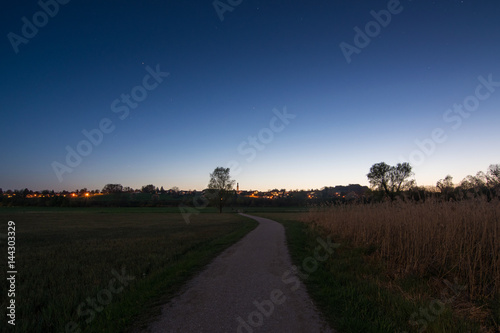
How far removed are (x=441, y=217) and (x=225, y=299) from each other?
6.88 metres

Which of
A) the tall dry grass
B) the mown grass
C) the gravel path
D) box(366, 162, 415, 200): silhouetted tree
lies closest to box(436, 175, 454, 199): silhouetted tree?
the tall dry grass

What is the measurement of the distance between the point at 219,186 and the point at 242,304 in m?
61.6

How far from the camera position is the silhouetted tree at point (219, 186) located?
6550 centimetres

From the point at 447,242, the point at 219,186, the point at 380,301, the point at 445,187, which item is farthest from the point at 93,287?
the point at 219,186

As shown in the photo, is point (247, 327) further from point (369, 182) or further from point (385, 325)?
point (369, 182)

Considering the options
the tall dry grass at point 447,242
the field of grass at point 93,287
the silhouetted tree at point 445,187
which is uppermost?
the silhouetted tree at point 445,187

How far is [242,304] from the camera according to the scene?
5.08 metres

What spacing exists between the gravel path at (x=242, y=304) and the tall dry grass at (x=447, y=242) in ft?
12.2

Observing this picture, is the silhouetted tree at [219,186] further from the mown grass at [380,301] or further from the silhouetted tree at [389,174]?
the mown grass at [380,301]

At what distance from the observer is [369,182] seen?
60594 millimetres

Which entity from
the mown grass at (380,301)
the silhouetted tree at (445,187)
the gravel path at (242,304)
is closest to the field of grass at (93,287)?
the gravel path at (242,304)

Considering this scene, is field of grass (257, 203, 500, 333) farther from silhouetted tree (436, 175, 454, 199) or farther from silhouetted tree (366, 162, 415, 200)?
silhouetted tree (366, 162, 415, 200)

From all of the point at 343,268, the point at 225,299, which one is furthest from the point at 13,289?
the point at 343,268

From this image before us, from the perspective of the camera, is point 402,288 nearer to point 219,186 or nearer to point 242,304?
point 242,304
